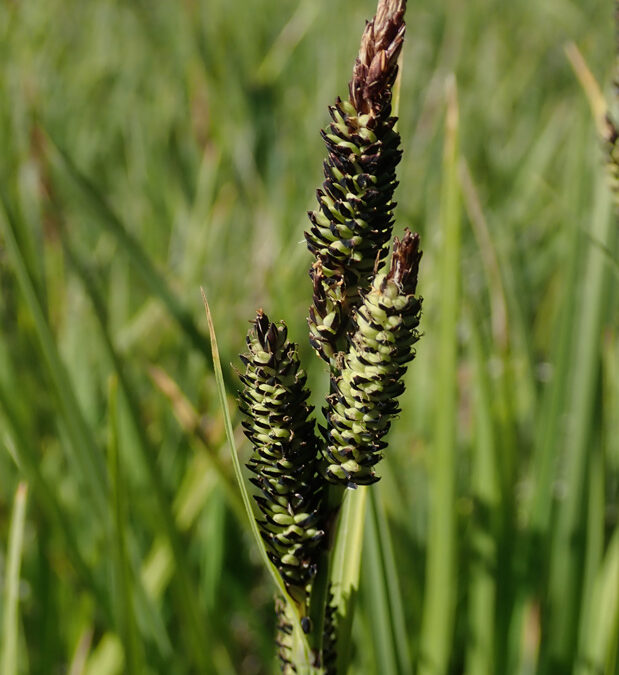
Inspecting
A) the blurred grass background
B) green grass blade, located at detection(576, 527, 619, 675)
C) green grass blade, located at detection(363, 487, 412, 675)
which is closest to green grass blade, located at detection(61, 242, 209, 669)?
the blurred grass background

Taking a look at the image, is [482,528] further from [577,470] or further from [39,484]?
[39,484]

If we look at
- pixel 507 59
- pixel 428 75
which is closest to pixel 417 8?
pixel 507 59

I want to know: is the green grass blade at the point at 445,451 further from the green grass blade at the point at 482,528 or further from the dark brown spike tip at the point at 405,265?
the dark brown spike tip at the point at 405,265

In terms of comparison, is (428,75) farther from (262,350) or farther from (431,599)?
(262,350)

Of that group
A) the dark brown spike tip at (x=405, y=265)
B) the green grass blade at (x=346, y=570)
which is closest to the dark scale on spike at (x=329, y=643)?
the green grass blade at (x=346, y=570)

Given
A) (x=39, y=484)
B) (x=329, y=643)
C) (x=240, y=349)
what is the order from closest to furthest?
(x=329, y=643)
(x=39, y=484)
(x=240, y=349)

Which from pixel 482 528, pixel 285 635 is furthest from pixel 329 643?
pixel 482 528

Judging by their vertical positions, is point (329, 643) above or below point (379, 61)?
below
